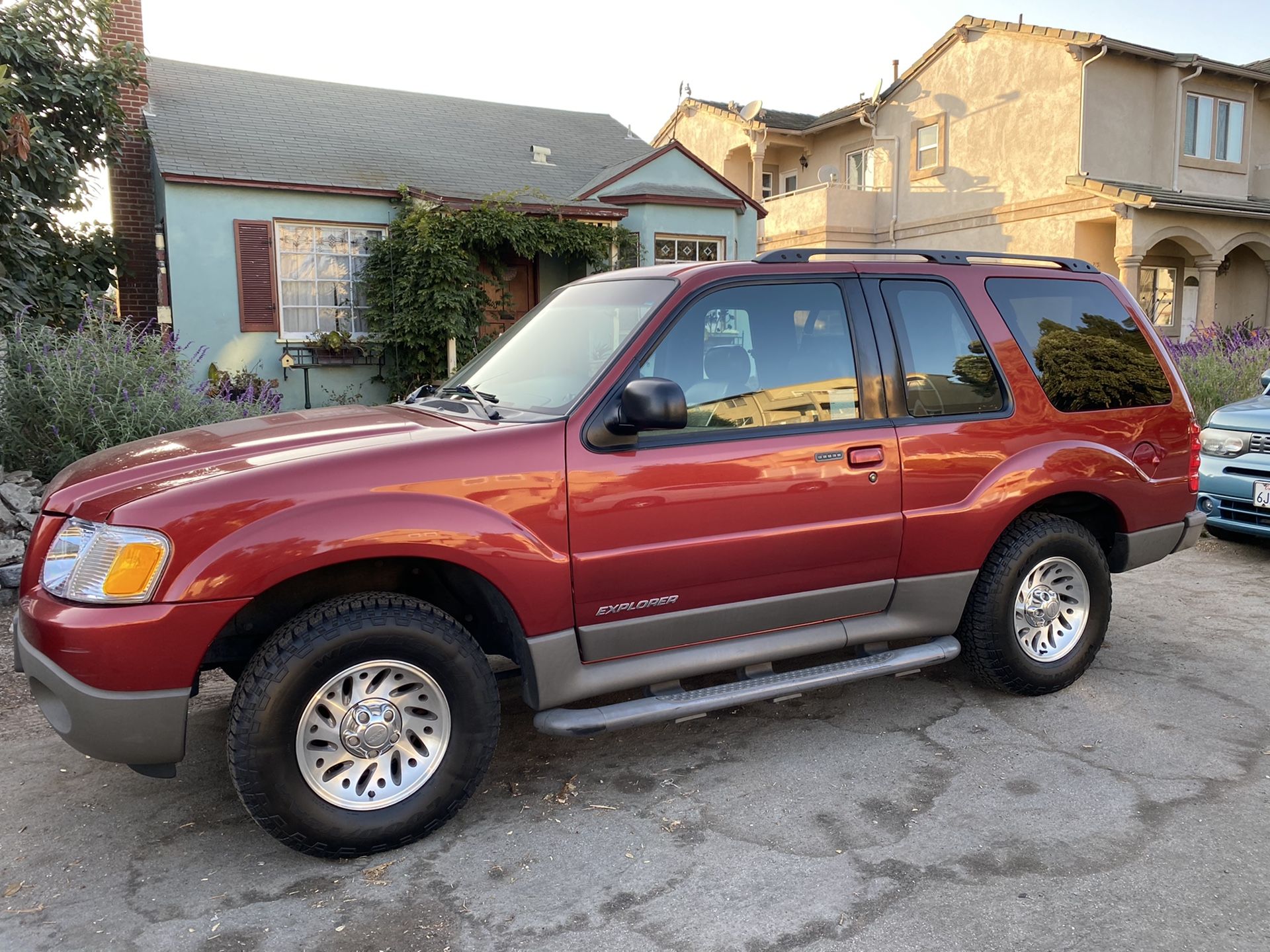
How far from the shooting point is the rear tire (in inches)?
165

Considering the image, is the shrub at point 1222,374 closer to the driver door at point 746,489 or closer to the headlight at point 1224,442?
the headlight at point 1224,442

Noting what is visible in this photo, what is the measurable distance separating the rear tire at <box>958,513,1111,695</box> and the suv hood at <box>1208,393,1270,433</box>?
3043 mm

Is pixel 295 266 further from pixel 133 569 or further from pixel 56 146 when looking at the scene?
pixel 133 569

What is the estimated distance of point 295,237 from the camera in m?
13.2

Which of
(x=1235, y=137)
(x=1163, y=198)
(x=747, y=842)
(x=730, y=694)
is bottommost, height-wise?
(x=747, y=842)

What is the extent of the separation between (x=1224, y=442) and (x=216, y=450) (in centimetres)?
669

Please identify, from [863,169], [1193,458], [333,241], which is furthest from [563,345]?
[863,169]

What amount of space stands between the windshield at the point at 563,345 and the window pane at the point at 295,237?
9.93 meters

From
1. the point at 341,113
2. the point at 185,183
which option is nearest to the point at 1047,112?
the point at 341,113

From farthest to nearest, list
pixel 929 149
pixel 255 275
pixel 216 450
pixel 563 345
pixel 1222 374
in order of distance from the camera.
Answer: pixel 929 149
pixel 255 275
pixel 1222 374
pixel 563 345
pixel 216 450

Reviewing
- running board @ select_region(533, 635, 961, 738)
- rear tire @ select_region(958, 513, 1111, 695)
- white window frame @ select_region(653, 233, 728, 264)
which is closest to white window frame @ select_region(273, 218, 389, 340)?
white window frame @ select_region(653, 233, 728, 264)

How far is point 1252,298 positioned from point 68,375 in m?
23.9

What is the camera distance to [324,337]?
1323 centimetres

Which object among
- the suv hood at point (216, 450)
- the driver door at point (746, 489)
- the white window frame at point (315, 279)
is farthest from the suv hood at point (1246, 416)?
the white window frame at point (315, 279)
